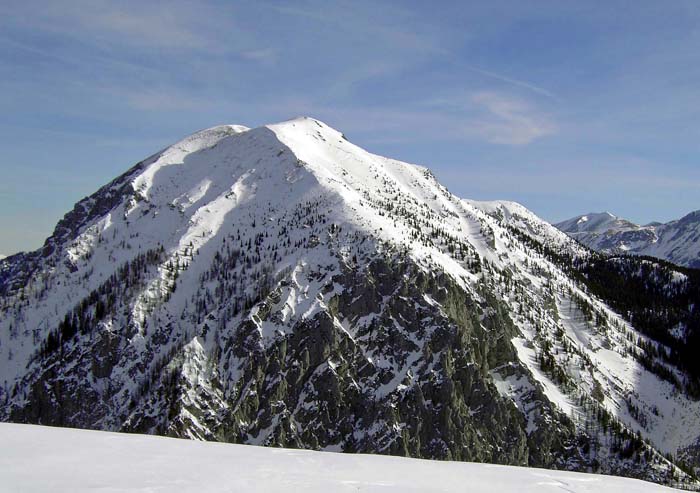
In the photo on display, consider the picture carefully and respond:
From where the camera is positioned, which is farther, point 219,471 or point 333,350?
point 333,350

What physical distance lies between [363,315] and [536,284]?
74.0 meters

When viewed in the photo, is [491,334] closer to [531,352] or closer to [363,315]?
[531,352]

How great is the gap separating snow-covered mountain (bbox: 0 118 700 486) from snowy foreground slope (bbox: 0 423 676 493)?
10836 cm

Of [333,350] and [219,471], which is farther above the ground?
[219,471]

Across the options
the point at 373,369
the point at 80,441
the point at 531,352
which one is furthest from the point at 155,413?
the point at 80,441

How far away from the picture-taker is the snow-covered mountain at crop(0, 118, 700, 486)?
130 m

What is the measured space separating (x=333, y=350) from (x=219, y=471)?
12242cm

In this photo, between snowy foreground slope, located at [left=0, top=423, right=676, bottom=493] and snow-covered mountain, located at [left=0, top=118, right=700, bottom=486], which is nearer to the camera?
snowy foreground slope, located at [left=0, top=423, right=676, bottom=493]

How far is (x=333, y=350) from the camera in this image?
453 feet

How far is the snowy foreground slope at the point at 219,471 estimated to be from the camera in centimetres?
1575

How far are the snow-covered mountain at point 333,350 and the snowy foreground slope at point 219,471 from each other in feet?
356

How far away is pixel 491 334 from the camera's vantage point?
14675cm

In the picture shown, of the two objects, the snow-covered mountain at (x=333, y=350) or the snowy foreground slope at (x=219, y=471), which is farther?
the snow-covered mountain at (x=333, y=350)

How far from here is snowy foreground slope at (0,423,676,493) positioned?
51.7ft
